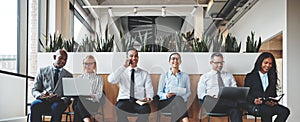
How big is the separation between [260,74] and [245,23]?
5826 millimetres

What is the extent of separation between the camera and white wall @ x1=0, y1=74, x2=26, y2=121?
20.6 feet

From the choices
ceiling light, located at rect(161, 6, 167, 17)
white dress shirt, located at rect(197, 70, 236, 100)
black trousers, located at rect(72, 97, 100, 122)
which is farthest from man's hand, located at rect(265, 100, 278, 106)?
ceiling light, located at rect(161, 6, 167, 17)

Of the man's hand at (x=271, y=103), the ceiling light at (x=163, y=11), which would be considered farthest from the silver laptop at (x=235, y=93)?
the ceiling light at (x=163, y=11)

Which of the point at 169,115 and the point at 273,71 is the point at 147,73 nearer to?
the point at 169,115

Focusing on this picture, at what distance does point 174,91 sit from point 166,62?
0.65 metres

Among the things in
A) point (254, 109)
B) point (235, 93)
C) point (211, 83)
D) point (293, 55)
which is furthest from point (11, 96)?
point (293, 55)

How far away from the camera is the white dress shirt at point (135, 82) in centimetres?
556

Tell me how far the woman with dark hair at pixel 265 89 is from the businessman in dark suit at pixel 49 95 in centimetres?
225

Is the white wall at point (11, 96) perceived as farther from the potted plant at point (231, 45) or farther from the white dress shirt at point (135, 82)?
the potted plant at point (231, 45)

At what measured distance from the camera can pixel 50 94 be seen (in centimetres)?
541

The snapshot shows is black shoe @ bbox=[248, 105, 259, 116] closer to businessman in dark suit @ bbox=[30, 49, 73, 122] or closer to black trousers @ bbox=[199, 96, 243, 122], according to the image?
black trousers @ bbox=[199, 96, 243, 122]

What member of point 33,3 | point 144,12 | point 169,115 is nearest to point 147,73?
point 169,115

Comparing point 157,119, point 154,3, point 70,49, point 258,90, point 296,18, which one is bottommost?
point 157,119

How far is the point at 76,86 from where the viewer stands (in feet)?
17.7
